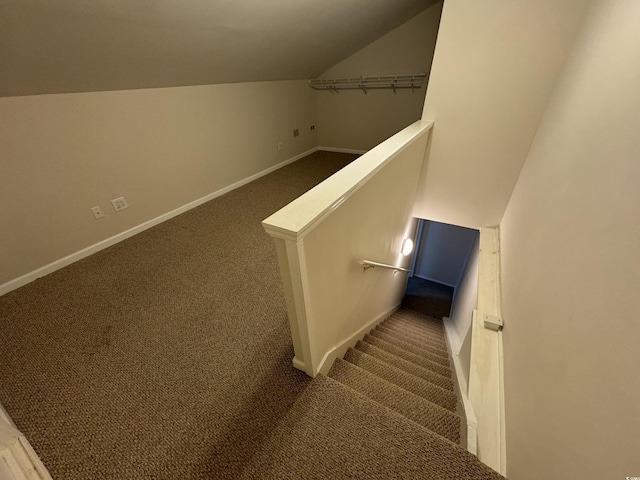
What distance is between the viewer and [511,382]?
115 centimetres

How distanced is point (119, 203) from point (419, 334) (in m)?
3.38

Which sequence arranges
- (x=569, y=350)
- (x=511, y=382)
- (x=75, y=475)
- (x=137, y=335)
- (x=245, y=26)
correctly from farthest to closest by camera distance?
(x=245, y=26) → (x=137, y=335) → (x=511, y=382) → (x=75, y=475) → (x=569, y=350)

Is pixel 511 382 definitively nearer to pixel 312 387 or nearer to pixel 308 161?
pixel 312 387

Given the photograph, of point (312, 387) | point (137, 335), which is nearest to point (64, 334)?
point (137, 335)

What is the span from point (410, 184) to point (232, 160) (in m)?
2.28

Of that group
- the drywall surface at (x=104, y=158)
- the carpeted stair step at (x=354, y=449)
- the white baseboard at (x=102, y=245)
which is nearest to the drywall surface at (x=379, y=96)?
the drywall surface at (x=104, y=158)

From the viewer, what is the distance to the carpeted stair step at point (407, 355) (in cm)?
204

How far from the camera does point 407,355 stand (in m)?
2.09

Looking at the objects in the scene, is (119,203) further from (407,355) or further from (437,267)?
(437,267)

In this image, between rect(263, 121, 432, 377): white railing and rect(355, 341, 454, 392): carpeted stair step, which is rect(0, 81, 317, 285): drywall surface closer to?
rect(263, 121, 432, 377): white railing

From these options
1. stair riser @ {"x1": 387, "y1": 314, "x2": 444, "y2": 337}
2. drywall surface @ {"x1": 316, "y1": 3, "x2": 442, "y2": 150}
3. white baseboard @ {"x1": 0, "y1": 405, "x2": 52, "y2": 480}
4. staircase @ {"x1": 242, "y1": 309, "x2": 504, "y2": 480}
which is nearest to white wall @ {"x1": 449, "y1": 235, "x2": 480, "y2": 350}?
stair riser @ {"x1": 387, "y1": 314, "x2": 444, "y2": 337}

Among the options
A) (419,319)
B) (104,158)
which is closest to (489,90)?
(419,319)

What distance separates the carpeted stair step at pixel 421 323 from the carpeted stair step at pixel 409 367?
129 cm

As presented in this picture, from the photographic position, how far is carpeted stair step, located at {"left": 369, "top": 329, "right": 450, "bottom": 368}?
226cm
